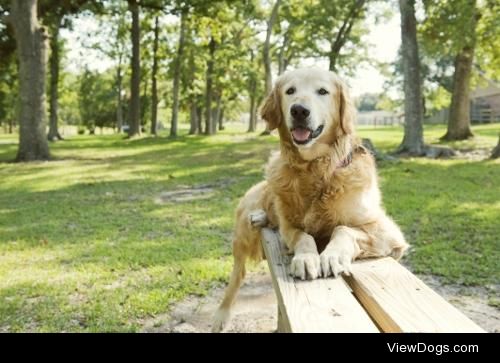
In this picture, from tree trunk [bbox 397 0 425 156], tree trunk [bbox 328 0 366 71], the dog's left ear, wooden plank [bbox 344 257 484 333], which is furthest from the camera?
tree trunk [bbox 328 0 366 71]

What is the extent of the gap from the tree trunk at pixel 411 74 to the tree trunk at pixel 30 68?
1065 cm

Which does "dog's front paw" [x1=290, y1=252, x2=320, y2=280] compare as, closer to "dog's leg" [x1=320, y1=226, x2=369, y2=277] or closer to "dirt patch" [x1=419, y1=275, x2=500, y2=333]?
"dog's leg" [x1=320, y1=226, x2=369, y2=277]

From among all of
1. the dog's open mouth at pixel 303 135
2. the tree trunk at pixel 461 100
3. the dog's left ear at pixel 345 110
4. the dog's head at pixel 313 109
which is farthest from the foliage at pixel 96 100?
the dog's open mouth at pixel 303 135

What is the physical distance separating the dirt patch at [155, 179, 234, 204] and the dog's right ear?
18.6 feet

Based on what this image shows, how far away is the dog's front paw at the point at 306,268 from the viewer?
2.27m

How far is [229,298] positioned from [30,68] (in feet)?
42.1

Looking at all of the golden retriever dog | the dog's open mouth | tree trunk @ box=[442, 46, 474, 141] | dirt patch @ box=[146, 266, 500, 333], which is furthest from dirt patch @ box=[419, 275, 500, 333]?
tree trunk @ box=[442, 46, 474, 141]

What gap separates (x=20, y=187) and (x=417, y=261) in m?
8.45

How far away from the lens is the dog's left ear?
3.19 metres

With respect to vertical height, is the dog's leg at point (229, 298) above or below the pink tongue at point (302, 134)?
below

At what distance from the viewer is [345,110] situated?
3211 mm

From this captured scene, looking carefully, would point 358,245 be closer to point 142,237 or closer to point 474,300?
point 474,300

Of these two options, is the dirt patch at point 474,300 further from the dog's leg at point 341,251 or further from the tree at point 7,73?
the tree at point 7,73
